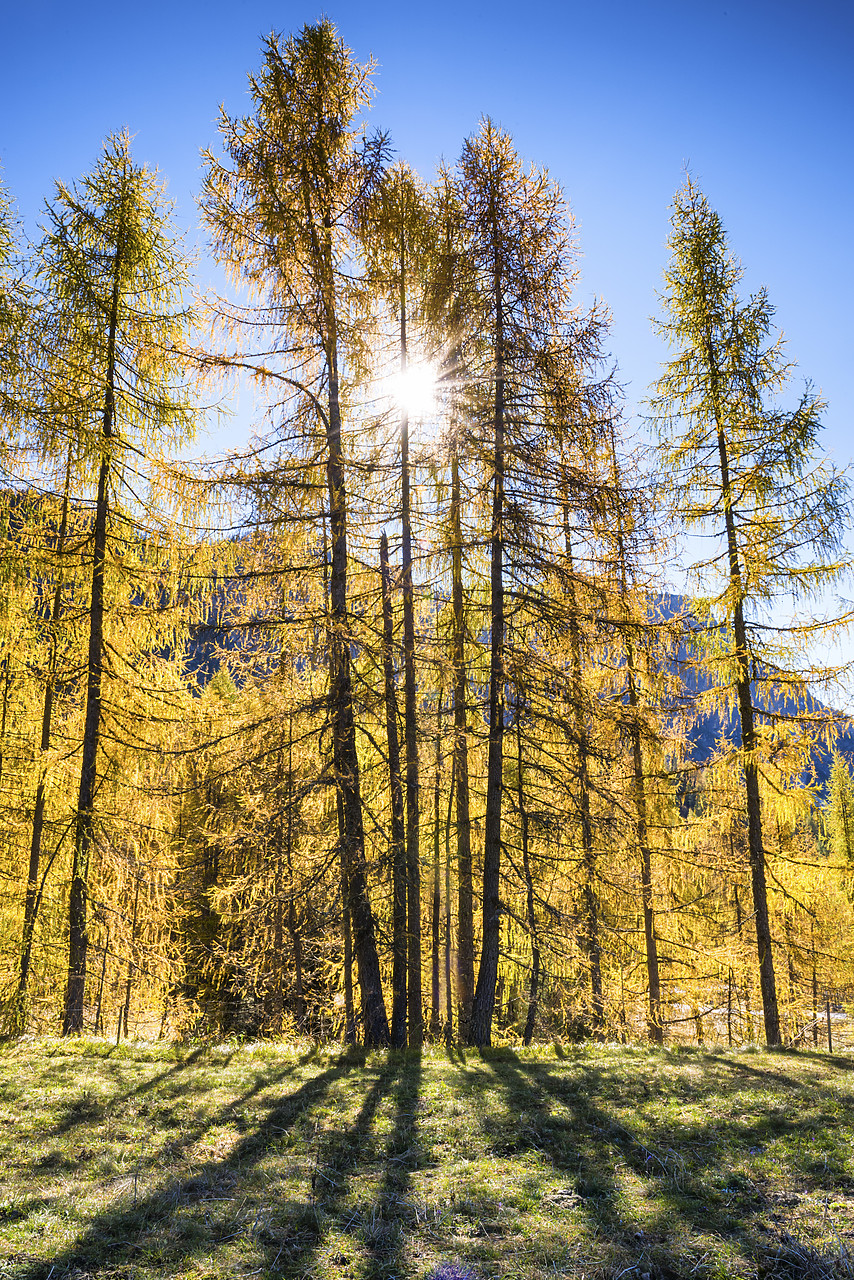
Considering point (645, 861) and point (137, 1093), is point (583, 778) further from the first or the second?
point (137, 1093)

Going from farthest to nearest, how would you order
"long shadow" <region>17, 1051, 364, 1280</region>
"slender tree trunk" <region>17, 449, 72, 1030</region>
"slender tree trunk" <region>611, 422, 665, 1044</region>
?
"slender tree trunk" <region>611, 422, 665, 1044</region> < "slender tree trunk" <region>17, 449, 72, 1030</region> < "long shadow" <region>17, 1051, 364, 1280</region>

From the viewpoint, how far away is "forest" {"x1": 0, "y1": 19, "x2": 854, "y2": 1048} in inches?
375

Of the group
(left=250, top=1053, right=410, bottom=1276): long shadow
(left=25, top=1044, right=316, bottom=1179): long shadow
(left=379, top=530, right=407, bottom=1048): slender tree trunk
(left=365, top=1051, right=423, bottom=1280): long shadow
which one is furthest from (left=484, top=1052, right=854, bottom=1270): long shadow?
(left=379, top=530, right=407, bottom=1048): slender tree trunk

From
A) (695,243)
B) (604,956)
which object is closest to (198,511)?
(604,956)

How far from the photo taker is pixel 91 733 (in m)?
10.3

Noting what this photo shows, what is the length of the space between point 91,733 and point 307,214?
333 inches

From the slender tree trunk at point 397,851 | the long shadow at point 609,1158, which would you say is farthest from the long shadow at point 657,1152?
the slender tree trunk at point 397,851

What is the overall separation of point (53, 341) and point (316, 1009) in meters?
12.8

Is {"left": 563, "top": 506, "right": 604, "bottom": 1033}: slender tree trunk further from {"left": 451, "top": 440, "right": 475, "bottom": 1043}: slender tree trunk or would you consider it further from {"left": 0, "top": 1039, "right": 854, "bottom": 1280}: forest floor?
{"left": 0, "top": 1039, "right": 854, "bottom": 1280}: forest floor

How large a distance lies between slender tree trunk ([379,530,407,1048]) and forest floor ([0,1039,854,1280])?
2324mm

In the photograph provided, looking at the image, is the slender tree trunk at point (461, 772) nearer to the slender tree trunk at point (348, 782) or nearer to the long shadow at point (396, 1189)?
the slender tree trunk at point (348, 782)

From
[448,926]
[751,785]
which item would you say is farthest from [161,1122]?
[751,785]

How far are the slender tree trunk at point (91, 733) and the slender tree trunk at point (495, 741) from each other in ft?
18.4

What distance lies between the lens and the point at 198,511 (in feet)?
32.2
